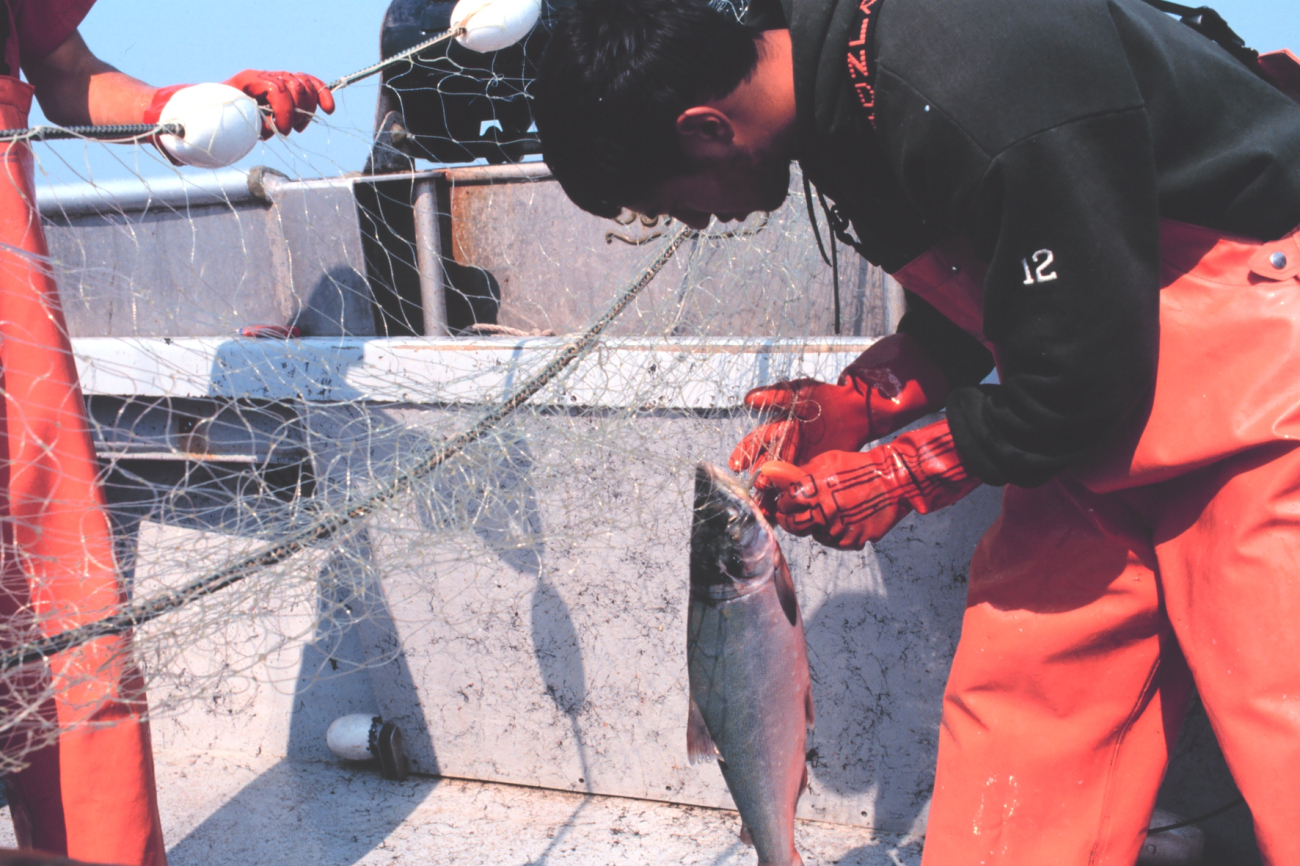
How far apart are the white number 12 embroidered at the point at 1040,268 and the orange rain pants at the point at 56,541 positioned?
6.40 ft

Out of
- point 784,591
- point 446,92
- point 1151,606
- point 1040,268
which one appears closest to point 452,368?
point 446,92

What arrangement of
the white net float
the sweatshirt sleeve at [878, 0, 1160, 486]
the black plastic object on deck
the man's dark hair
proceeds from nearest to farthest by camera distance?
the sweatshirt sleeve at [878, 0, 1160, 486], the man's dark hair, the white net float, the black plastic object on deck

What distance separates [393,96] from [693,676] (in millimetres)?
2728

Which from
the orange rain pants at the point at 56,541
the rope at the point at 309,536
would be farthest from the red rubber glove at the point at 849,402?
the orange rain pants at the point at 56,541

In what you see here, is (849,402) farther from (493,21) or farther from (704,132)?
(493,21)

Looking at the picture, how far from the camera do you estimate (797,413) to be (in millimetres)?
1944

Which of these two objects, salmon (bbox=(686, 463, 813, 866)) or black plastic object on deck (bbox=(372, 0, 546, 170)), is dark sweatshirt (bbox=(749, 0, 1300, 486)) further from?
black plastic object on deck (bbox=(372, 0, 546, 170))

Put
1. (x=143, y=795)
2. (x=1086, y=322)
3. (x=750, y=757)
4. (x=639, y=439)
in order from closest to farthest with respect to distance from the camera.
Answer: (x=1086, y=322) < (x=750, y=757) < (x=143, y=795) < (x=639, y=439)

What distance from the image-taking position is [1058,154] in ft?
3.49

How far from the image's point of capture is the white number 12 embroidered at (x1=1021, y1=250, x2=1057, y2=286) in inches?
44.1

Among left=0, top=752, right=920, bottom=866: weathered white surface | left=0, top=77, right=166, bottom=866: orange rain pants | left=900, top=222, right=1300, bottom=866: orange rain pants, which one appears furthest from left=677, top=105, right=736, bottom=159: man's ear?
left=0, top=752, right=920, bottom=866: weathered white surface

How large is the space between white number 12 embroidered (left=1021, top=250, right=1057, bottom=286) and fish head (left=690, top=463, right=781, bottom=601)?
2.67 feet

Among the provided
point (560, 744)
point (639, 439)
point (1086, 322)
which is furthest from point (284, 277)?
point (1086, 322)

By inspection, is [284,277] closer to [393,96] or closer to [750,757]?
[393,96]
